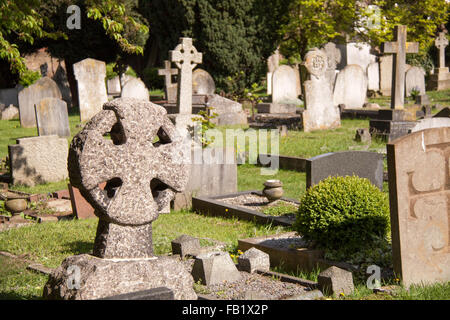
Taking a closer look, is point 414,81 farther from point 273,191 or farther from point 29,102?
point 273,191

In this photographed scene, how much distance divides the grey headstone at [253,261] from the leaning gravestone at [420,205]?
136 cm

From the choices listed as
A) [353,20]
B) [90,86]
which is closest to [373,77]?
[353,20]

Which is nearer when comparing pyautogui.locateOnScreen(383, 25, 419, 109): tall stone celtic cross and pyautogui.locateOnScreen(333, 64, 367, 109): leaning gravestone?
pyautogui.locateOnScreen(383, 25, 419, 109): tall stone celtic cross

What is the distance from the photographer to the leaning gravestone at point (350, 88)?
75.5ft

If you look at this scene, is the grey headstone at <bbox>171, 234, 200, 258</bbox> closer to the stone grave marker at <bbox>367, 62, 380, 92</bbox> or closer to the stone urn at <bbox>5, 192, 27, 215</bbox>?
the stone urn at <bbox>5, 192, 27, 215</bbox>

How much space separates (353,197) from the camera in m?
6.65

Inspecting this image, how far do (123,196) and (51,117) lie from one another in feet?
38.9

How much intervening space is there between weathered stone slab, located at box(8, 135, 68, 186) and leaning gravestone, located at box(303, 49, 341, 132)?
23.5 feet

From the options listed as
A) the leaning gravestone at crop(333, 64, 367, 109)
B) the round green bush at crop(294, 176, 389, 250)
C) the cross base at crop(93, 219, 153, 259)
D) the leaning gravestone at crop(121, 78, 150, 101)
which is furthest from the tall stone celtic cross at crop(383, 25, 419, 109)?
the cross base at crop(93, 219, 153, 259)

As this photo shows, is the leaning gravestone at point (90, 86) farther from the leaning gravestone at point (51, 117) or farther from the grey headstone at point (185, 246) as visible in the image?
the grey headstone at point (185, 246)

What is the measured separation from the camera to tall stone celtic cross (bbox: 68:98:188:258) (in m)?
4.73

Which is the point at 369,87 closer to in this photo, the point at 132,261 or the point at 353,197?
the point at 353,197

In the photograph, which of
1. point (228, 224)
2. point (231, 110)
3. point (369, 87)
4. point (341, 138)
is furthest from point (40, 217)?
point (369, 87)

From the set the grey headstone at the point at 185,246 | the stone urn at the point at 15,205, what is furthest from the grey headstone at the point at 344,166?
the stone urn at the point at 15,205
